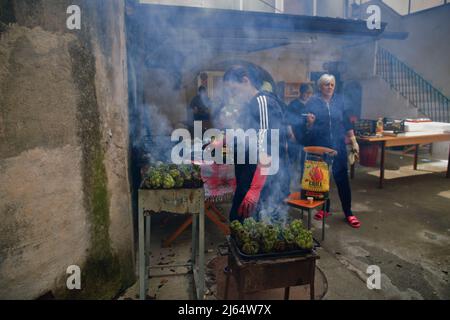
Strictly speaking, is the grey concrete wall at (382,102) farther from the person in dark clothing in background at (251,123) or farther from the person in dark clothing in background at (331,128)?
the person in dark clothing in background at (251,123)

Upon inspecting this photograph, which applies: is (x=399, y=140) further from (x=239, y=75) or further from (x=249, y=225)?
(x=249, y=225)

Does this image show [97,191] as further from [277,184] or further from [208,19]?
[208,19]

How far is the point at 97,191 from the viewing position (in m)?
3.34

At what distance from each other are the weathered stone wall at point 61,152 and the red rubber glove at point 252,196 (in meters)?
1.34

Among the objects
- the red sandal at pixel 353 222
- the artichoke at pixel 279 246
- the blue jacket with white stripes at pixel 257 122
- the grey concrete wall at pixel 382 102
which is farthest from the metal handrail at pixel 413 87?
the artichoke at pixel 279 246

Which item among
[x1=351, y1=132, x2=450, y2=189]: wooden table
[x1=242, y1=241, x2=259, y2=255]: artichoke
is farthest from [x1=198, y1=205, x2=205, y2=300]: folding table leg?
[x1=351, y1=132, x2=450, y2=189]: wooden table

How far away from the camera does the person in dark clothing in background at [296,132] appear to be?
6965mm

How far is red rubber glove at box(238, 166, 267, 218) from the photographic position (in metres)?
3.72

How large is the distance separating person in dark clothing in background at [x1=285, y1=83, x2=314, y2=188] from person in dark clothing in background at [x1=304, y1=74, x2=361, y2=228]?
2.60ft

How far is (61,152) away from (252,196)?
2.05 m

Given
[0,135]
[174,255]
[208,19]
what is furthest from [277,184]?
[208,19]

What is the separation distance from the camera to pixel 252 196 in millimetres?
3742

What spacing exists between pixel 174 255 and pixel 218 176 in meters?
1.37

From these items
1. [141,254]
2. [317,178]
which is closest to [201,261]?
[141,254]
